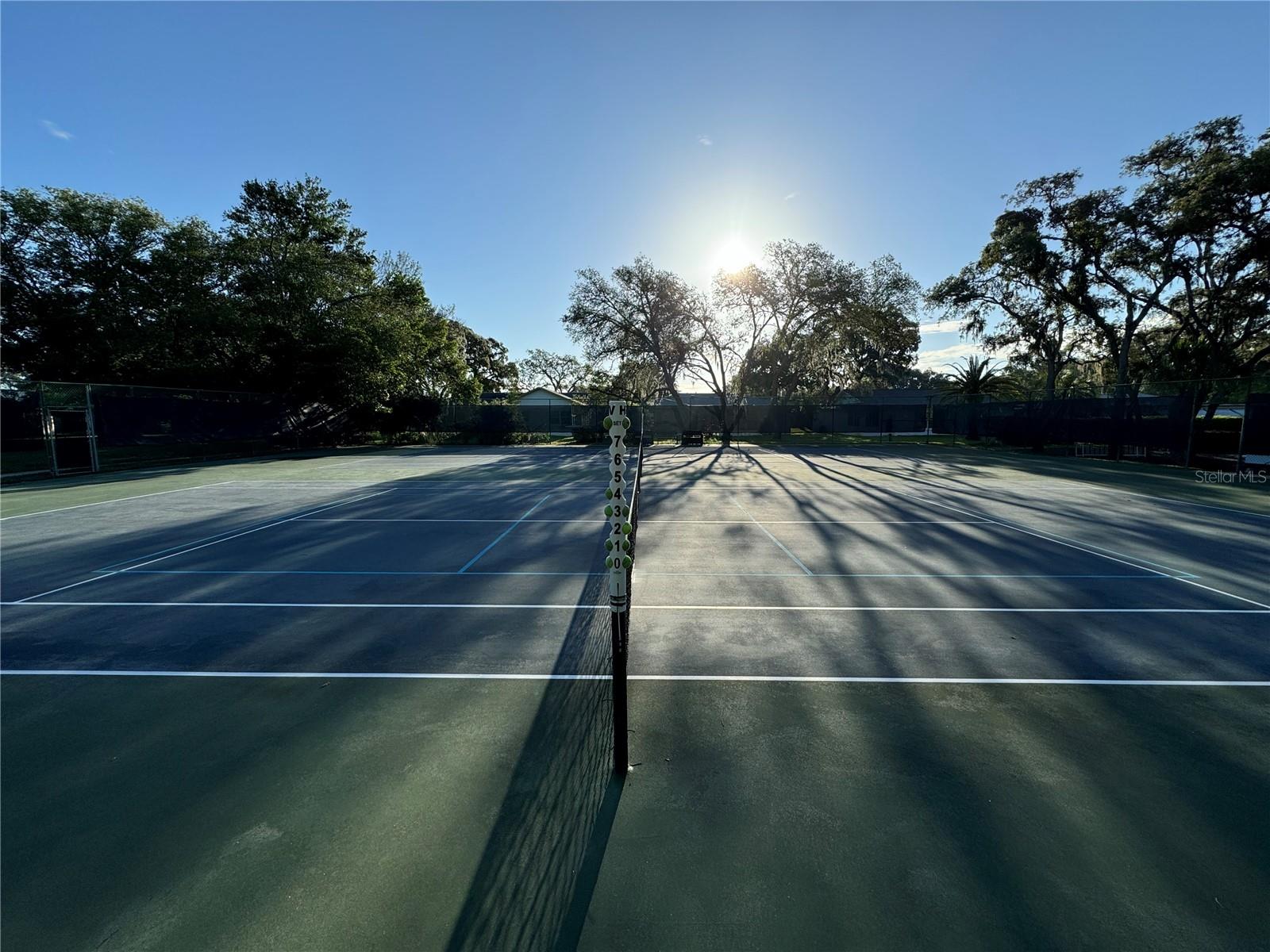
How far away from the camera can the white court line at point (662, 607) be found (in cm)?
650

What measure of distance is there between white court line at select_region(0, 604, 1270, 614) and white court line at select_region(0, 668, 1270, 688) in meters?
1.67

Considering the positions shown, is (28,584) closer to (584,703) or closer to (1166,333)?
(584,703)

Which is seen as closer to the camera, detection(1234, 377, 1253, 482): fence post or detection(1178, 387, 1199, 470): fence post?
detection(1234, 377, 1253, 482): fence post

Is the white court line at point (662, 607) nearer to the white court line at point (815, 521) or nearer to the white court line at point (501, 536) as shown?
the white court line at point (501, 536)

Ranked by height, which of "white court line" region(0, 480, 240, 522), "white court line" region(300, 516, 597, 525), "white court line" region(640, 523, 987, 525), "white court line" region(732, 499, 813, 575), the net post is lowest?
"white court line" region(732, 499, 813, 575)

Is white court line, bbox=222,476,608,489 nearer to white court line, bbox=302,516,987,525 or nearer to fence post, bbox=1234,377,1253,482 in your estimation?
white court line, bbox=302,516,987,525

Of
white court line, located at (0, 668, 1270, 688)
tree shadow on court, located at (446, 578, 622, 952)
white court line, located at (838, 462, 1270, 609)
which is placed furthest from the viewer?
white court line, located at (838, 462, 1270, 609)

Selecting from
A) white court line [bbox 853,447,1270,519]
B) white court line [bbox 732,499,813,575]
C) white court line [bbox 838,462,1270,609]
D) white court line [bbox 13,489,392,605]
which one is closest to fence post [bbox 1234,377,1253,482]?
white court line [bbox 853,447,1270,519]

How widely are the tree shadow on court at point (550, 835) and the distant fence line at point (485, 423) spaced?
29.2 ft

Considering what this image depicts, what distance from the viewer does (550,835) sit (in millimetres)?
2990

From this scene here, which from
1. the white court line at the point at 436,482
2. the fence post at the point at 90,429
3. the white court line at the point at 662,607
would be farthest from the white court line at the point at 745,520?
the fence post at the point at 90,429

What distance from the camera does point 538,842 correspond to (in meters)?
2.94

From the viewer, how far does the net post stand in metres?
3.24

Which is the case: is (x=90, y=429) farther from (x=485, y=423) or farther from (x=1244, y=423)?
(x=1244, y=423)
